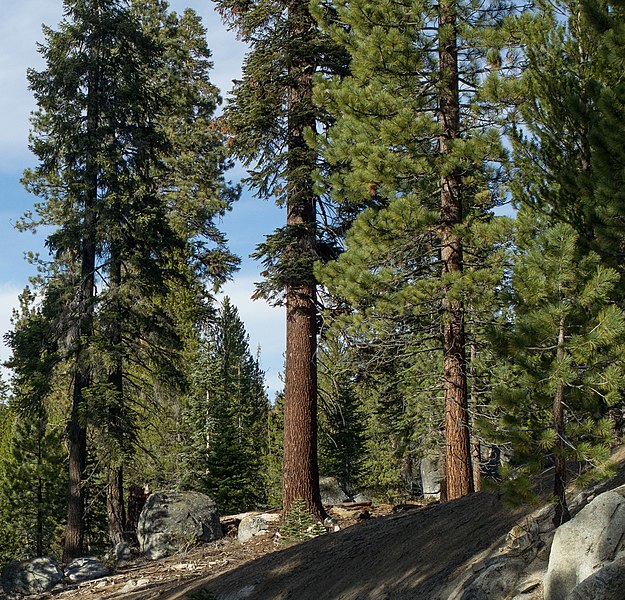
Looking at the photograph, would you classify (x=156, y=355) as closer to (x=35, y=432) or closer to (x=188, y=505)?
(x=188, y=505)

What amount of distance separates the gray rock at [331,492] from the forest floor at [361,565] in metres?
7.62

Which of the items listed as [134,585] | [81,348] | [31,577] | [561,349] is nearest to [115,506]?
[31,577]

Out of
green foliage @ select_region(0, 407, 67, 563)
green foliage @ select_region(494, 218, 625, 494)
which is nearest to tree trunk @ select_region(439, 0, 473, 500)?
green foliage @ select_region(494, 218, 625, 494)

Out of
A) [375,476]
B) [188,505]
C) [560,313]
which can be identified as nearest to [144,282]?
[188,505]

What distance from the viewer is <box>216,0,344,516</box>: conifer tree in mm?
14711

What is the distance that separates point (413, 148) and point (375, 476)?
31.7 meters

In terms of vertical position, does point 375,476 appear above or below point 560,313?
below

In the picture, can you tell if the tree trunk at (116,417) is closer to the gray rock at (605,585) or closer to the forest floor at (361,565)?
the forest floor at (361,565)

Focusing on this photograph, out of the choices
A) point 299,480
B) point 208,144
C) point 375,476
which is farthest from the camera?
point 375,476

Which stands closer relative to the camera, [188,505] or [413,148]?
[413,148]

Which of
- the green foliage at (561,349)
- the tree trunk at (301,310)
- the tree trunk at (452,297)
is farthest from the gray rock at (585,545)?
the tree trunk at (301,310)

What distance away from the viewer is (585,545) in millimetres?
5566

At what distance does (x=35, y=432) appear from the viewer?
82.9 feet

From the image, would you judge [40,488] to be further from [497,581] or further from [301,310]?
[497,581]
